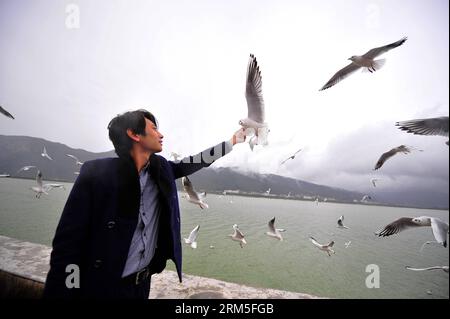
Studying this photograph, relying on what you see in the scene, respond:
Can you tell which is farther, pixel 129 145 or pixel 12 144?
pixel 12 144

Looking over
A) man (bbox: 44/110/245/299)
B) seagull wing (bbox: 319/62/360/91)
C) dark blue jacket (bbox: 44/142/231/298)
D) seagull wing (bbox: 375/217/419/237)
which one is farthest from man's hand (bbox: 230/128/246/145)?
seagull wing (bbox: 319/62/360/91)

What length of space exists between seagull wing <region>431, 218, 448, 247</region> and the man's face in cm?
364

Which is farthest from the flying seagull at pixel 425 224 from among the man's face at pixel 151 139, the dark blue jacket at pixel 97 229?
the man's face at pixel 151 139

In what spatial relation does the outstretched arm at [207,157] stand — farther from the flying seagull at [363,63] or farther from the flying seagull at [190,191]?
the flying seagull at [363,63]

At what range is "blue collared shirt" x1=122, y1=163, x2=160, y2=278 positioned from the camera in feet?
5.78

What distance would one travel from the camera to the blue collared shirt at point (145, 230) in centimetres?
176

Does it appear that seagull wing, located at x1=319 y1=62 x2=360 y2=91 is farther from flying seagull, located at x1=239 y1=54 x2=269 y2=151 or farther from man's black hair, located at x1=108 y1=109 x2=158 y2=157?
man's black hair, located at x1=108 y1=109 x2=158 y2=157

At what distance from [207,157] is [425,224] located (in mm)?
3500
